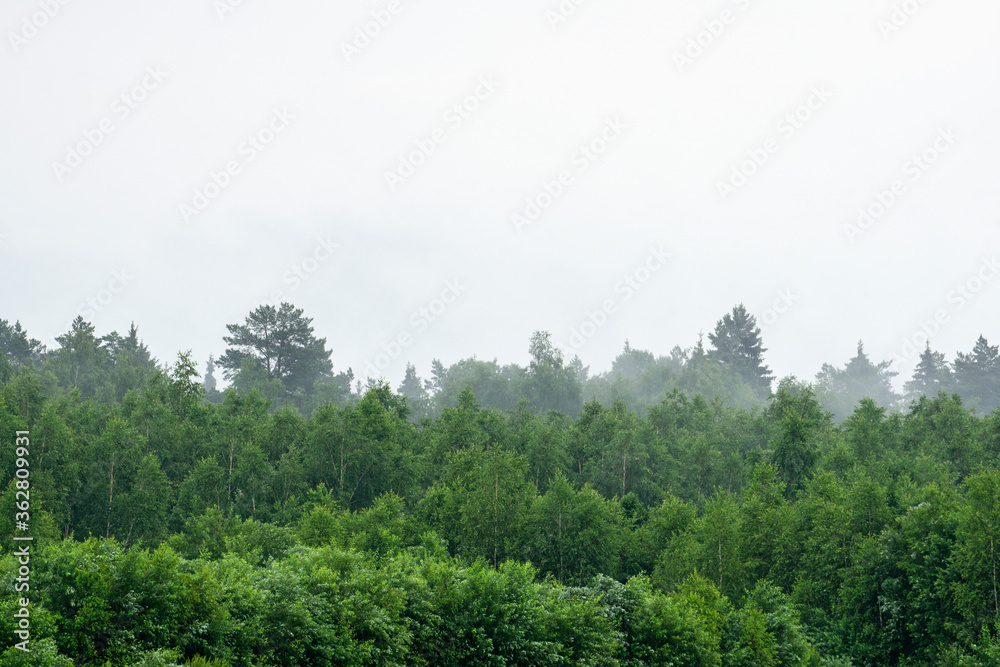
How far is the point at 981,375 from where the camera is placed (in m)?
171

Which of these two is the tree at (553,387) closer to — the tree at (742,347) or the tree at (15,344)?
the tree at (742,347)

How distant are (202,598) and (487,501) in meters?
33.7

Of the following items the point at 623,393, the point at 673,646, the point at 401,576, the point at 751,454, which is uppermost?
the point at 623,393

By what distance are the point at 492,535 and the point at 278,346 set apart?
81.2 m

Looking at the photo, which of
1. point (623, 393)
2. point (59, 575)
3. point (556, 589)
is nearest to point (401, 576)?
point (556, 589)

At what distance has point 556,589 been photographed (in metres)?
36.8

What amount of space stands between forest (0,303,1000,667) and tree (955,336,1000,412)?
339 feet

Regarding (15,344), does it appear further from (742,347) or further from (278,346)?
(742,347)

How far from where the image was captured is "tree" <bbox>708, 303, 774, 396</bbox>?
177 meters

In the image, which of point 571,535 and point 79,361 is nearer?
point 571,535

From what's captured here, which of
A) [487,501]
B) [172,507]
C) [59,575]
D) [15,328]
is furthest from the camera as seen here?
[15,328]

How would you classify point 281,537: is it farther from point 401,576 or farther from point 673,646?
point 673,646

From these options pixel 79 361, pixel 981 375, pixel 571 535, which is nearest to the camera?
pixel 571 535

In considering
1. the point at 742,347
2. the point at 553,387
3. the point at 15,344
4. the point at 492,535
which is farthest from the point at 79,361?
the point at 742,347
